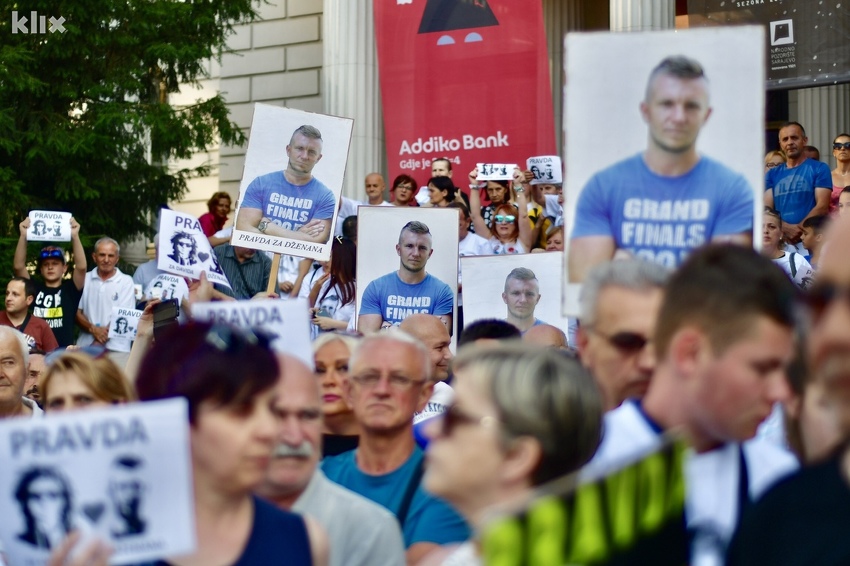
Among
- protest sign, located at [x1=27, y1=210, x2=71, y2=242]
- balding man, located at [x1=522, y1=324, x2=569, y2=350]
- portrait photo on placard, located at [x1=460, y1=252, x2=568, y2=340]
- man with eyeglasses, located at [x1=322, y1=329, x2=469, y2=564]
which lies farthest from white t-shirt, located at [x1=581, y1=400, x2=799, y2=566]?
protest sign, located at [x1=27, y1=210, x2=71, y2=242]

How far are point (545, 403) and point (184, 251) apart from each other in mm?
7328

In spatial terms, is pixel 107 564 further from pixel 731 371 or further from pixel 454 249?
pixel 454 249

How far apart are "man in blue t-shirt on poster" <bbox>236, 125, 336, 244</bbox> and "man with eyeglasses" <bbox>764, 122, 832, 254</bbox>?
393 cm

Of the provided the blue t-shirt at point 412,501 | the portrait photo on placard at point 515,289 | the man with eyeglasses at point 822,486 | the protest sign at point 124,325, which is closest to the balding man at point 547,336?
the portrait photo on placard at point 515,289

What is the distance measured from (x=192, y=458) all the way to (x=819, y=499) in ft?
5.50

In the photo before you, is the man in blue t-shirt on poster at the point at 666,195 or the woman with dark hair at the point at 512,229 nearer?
the man in blue t-shirt on poster at the point at 666,195

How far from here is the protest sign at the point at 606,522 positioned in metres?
1.74

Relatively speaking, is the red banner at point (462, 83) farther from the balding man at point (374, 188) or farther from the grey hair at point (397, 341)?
the grey hair at point (397, 341)

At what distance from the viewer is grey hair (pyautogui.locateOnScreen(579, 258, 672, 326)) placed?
3592 mm

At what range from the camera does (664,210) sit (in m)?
4.58

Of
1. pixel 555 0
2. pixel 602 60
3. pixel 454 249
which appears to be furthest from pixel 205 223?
pixel 602 60

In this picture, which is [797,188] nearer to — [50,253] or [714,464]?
[50,253]

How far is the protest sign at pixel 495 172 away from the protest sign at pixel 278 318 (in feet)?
28.9

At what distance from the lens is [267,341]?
3.41m
